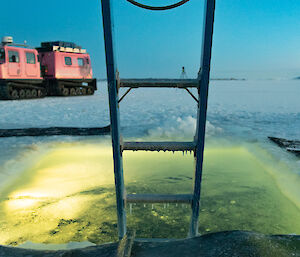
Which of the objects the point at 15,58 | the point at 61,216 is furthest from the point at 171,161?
the point at 15,58

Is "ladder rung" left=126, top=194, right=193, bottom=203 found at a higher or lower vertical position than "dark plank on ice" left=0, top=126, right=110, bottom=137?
higher

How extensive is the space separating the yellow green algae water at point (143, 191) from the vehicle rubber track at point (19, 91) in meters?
9.52

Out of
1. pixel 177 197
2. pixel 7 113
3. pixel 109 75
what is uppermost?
pixel 109 75

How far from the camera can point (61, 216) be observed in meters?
2.64

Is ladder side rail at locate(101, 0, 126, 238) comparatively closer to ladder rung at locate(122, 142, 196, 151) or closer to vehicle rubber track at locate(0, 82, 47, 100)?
ladder rung at locate(122, 142, 196, 151)

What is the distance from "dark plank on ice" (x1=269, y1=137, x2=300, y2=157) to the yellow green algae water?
0.53 m

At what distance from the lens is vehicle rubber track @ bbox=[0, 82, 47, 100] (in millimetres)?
12339

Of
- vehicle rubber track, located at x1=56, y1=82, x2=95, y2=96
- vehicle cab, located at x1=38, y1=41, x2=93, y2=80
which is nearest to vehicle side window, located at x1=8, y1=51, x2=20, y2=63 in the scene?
vehicle cab, located at x1=38, y1=41, x2=93, y2=80

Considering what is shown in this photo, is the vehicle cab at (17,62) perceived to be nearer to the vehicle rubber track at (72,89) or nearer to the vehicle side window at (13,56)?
the vehicle side window at (13,56)

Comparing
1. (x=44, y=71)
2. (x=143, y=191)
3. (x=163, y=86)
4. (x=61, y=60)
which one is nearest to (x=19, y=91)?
(x=44, y=71)

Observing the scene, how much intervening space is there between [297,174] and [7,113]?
973 cm

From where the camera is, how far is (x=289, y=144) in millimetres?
5039

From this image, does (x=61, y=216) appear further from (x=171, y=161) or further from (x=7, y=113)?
(x=7, y=113)

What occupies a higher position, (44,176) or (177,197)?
(177,197)
